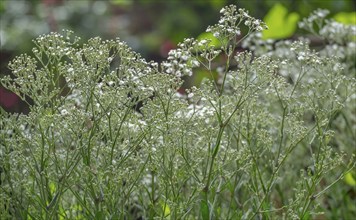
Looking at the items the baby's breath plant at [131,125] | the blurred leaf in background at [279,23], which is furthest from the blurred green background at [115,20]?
the baby's breath plant at [131,125]

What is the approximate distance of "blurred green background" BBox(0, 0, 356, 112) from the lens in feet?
19.2

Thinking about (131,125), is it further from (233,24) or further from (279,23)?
(279,23)

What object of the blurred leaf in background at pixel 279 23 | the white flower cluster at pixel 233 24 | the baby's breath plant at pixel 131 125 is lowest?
the baby's breath plant at pixel 131 125

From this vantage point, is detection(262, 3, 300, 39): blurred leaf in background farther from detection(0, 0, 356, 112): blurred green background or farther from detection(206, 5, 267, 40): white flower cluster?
detection(206, 5, 267, 40): white flower cluster

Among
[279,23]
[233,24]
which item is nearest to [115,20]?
[279,23]

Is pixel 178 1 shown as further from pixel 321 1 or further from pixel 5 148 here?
pixel 5 148

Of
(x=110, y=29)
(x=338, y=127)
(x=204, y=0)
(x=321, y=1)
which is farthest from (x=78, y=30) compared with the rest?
(x=338, y=127)

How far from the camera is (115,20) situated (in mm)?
8242

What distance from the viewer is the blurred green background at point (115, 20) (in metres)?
5.87

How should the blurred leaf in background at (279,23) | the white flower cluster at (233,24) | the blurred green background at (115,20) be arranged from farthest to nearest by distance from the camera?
the blurred green background at (115,20) → the blurred leaf in background at (279,23) → the white flower cluster at (233,24)

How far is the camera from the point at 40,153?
181 centimetres

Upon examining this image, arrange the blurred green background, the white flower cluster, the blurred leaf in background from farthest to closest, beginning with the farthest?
the blurred green background, the blurred leaf in background, the white flower cluster

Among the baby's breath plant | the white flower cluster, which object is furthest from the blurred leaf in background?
the white flower cluster

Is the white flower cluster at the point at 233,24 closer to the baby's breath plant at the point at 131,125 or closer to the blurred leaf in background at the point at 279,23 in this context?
the baby's breath plant at the point at 131,125
